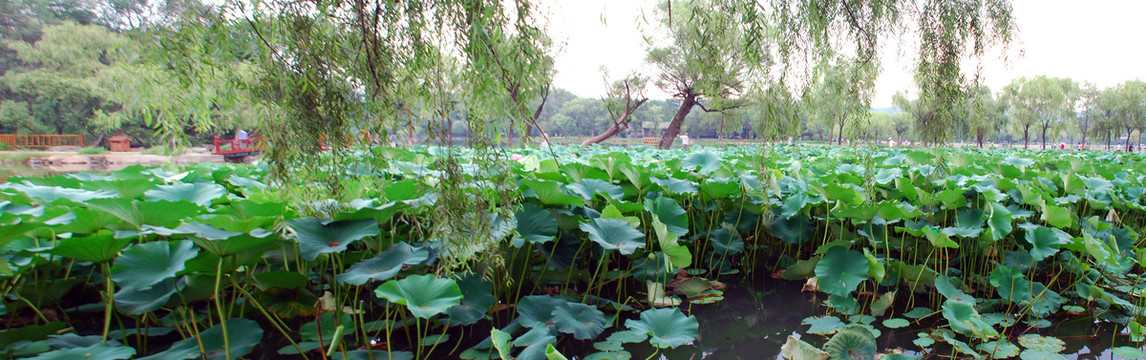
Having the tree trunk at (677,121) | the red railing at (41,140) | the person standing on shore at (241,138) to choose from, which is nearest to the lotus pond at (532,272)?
the person standing on shore at (241,138)

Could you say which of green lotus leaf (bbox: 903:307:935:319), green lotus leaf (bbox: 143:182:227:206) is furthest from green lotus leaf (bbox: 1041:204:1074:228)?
green lotus leaf (bbox: 143:182:227:206)

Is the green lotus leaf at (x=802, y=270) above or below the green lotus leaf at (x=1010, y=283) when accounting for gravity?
below

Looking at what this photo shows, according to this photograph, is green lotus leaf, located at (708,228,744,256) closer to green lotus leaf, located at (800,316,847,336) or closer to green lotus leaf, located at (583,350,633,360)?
green lotus leaf, located at (800,316,847,336)

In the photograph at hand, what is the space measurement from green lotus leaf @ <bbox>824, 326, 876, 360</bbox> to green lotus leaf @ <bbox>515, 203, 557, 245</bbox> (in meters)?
0.81

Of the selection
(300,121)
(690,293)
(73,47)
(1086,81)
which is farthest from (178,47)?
(1086,81)

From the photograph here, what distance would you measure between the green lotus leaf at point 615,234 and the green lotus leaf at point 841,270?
2.23 ft

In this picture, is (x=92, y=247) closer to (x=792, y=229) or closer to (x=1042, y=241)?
(x=792, y=229)

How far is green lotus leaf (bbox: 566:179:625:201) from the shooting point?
1.83 meters

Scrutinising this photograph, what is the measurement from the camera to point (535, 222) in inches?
61.8

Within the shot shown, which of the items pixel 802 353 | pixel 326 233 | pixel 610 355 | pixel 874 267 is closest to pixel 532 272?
pixel 610 355

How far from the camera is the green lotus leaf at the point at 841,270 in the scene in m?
1.68

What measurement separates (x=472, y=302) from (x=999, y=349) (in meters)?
1.53

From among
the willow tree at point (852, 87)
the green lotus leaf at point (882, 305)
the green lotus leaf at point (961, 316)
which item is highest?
the willow tree at point (852, 87)

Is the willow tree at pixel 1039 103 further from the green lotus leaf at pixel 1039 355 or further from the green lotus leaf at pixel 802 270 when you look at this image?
the green lotus leaf at pixel 1039 355
